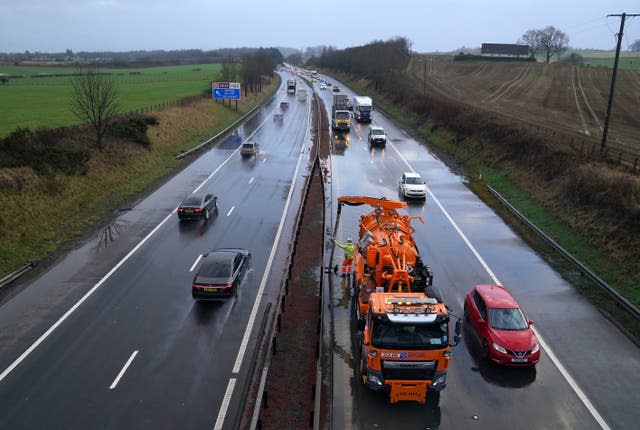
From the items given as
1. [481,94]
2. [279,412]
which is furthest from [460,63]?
[279,412]

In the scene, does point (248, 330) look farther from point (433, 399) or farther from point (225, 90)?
point (225, 90)

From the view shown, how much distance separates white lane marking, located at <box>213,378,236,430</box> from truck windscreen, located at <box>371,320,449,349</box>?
4.65 metres

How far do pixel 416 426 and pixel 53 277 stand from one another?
17611 mm

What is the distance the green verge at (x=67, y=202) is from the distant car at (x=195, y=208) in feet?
16.4

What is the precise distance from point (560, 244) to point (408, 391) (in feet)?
57.2

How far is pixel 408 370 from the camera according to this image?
13914 millimetres

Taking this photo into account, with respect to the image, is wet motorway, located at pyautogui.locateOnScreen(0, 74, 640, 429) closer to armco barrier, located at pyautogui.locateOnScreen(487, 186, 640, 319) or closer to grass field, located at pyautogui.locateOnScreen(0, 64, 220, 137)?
armco barrier, located at pyautogui.locateOnScreen(487, 186, 640, 319)

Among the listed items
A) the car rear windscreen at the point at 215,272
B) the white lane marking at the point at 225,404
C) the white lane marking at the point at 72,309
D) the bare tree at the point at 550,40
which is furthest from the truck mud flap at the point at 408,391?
the bare tree at the point at 550,40

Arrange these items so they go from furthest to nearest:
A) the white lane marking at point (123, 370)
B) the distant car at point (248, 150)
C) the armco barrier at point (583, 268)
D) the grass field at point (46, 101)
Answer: the grass field at point (46, 101) → the distant car at point (248, 150) → the armco barrier at point (583, 268) → the white lane marking at point (123, 370)

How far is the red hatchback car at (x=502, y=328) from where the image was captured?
16531mm

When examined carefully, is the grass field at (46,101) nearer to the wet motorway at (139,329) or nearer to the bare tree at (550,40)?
the wet motorway at (139,329)

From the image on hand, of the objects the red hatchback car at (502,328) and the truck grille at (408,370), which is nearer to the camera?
the truck grille at (408,370)

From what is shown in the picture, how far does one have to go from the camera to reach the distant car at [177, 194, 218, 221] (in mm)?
30531

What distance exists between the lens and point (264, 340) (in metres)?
18.0
